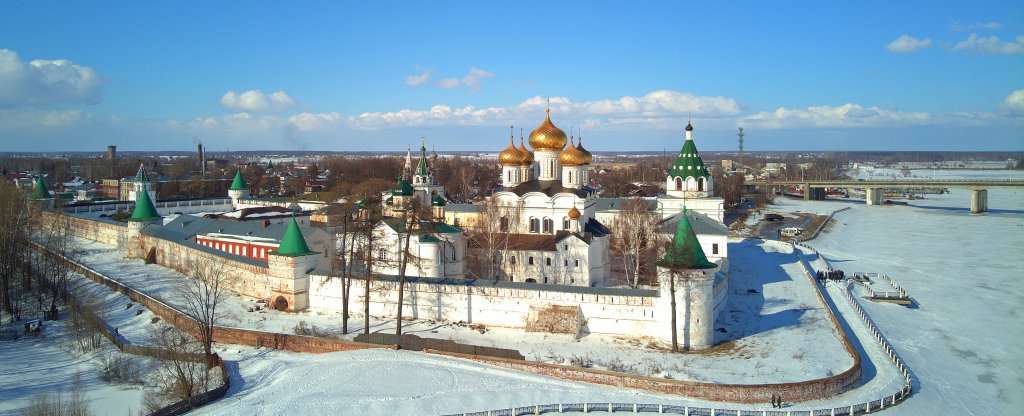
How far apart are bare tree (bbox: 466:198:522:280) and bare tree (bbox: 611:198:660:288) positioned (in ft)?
13.6

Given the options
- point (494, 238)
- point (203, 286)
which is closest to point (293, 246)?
point (203, 286)

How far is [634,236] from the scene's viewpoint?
26016mm

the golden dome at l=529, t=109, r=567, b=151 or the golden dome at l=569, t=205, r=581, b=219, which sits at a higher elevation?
the golden dome at l=529, t=109, r=567, b=151

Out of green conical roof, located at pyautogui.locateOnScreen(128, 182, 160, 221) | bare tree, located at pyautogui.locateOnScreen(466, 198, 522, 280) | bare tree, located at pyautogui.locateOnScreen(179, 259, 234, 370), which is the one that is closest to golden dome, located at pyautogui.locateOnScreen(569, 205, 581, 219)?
bare tree, located at pyautogui.locateOnScreen(466, 198, 522, 280)

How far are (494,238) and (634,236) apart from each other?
5076mm

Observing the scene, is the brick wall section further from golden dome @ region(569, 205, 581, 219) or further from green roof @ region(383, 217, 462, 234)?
golden dome @ region(569, 205, 581, 219)

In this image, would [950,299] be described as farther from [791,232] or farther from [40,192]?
[40,192]

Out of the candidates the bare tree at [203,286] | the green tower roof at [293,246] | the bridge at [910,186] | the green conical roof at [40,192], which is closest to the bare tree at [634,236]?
the green tower roof at [293,246]

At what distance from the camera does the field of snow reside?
16078mm

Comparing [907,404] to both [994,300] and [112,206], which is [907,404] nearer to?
[994,300]

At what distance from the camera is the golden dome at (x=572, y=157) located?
28438 millimetres

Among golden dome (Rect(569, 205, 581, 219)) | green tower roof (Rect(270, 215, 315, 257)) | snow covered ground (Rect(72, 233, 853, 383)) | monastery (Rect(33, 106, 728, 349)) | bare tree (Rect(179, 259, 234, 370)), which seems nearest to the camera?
snow covered ground (Rect(72, 233, 853, 383))

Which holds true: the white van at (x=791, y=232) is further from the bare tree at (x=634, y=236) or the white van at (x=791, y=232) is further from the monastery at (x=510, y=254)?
the bare tree at (x=634, y=236)

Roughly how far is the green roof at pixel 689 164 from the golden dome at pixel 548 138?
23.2 feet
